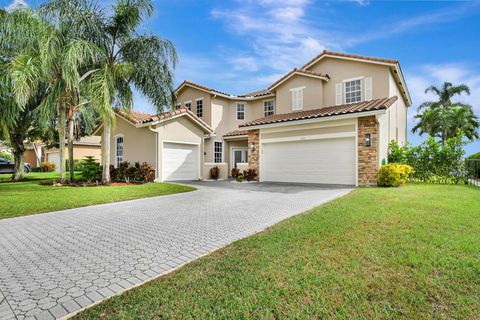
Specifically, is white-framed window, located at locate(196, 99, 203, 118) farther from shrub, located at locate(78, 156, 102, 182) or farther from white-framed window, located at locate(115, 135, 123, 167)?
shrub, located at locate(78, 156, 102, 182)

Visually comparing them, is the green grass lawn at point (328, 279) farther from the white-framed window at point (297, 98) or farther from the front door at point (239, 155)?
the front door at point (239, 155)

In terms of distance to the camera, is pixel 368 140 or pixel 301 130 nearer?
pixel 368 140

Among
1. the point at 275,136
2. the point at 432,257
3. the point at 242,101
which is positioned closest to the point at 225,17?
the point at 275,136

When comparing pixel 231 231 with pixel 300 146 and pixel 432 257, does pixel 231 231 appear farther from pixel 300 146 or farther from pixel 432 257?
pixel 300 146

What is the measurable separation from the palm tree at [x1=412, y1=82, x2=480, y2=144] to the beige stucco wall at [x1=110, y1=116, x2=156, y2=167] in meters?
26.4

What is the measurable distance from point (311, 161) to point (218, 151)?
8.48 m

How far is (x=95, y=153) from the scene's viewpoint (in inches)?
1379

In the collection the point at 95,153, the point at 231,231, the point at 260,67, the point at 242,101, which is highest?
the point at 260,67

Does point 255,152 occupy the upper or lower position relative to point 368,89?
lower

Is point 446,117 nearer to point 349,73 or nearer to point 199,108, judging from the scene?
point 349,73

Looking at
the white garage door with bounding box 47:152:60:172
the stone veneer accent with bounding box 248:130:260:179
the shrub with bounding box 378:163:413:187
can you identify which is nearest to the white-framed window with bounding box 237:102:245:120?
the stone veneer accent with bounding box 248:130:260:179

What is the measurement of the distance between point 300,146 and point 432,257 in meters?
11.2

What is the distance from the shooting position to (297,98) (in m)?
17.9

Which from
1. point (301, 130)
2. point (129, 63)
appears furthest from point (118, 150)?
point (301, 130)
